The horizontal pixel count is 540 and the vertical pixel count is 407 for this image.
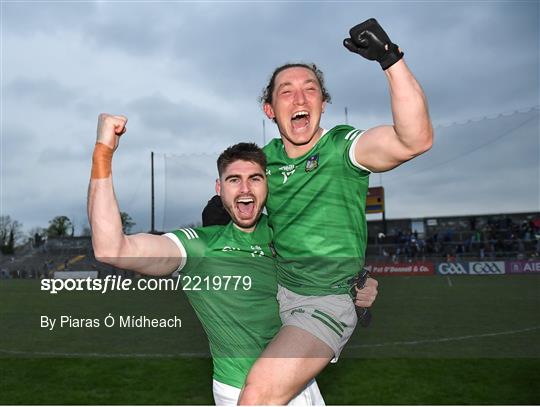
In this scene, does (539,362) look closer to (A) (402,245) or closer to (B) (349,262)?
(B) (349,262)

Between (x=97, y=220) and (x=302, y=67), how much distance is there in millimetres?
1797

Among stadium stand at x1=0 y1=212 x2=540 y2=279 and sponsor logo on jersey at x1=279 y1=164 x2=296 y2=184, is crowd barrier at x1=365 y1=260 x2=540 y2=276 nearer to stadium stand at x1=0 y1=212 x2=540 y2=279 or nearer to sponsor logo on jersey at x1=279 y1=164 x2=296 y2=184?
stadium stand at x1=0 y1=212 x2=540 y2=279

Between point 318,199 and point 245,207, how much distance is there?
1.84ft

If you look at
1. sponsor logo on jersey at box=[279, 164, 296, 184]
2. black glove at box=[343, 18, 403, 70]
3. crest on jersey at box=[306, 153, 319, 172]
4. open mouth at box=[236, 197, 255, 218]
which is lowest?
open mouth at box=[236, 197, 255, 218]

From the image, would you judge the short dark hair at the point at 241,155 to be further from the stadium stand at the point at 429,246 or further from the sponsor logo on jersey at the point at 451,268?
the sponsor logo on jersey at the point at 451,268

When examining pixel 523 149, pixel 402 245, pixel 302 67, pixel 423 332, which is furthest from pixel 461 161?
pixel 302 67

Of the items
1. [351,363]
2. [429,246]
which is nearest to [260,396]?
[351,363]

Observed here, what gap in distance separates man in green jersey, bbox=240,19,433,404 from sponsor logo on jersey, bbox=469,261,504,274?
36.2 m

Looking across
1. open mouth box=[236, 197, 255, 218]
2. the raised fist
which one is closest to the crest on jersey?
open mouth box=[236, 197, 255, 218]

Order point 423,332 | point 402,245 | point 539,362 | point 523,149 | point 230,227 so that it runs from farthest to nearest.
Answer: point 402,245, point 523,149, point 423,332, point 539,362, point 230,227

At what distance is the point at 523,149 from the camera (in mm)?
34156

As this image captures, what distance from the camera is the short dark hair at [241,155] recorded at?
3.84 metres

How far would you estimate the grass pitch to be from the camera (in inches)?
314

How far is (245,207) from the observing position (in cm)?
387
